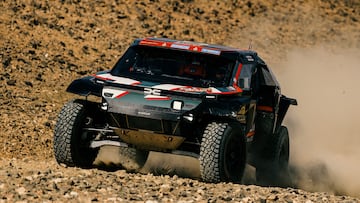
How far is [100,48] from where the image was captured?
23562 millimetres

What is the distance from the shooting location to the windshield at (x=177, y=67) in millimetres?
11594

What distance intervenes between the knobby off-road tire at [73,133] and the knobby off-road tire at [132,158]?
1.60 meters

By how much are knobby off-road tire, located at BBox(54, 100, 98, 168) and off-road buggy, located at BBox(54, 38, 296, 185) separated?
0.01 m

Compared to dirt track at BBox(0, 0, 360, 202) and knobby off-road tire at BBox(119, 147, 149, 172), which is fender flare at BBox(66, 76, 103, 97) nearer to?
dirt track at BBox(0, 0, 360, 202)

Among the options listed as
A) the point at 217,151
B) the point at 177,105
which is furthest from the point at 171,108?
the point at 217,151

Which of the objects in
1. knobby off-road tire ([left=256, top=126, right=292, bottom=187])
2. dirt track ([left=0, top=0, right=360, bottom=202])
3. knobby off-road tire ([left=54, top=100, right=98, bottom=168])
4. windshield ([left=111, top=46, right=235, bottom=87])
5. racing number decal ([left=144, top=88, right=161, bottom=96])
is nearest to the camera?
dirt track ([left=0, top=0, right=360, bottom=202])

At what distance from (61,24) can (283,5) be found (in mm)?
9430

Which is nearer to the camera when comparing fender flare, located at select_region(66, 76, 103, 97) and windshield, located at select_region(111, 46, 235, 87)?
fender flare, located at select_region(66, 76, 103, 97)

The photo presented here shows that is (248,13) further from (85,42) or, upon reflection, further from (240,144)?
(240,144)

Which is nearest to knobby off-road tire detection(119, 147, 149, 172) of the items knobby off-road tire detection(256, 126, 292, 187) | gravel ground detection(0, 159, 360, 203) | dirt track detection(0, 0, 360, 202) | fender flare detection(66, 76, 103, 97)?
dirt track detection(0, 0, 360, 202)

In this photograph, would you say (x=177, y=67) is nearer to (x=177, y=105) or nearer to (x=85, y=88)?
(x=177, y=105)

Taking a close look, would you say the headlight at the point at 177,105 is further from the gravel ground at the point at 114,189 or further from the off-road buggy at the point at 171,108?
the gravel ground at the point at 114,189

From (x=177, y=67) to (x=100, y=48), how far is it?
39.4ft

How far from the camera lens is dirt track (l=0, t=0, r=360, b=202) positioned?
9406mm
